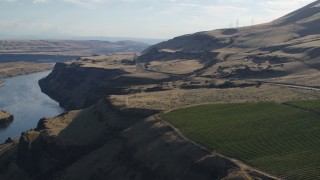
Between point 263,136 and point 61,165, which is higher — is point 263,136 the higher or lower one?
the higher one

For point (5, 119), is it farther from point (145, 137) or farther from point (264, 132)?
point (264, 132)

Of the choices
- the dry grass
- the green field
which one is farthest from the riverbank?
the green field

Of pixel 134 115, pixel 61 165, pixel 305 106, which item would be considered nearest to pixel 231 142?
pixel 305 106

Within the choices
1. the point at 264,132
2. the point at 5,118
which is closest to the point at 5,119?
the point at 5,118

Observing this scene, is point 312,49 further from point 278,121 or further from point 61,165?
point 61,165

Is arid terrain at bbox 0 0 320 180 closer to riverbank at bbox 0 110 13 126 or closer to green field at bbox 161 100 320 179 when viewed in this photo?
green field at bbox 161 100 320 179

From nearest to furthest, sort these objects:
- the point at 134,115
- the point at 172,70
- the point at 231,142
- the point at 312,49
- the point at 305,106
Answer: the point at 231,142 → the point at 305,106 → the point at 134,115 → the point at 312,49 → the point at 172,70

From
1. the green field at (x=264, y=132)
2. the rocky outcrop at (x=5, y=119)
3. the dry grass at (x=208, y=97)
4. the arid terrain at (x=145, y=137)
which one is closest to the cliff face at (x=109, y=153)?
the arid terrain at (x=145, y=137)
